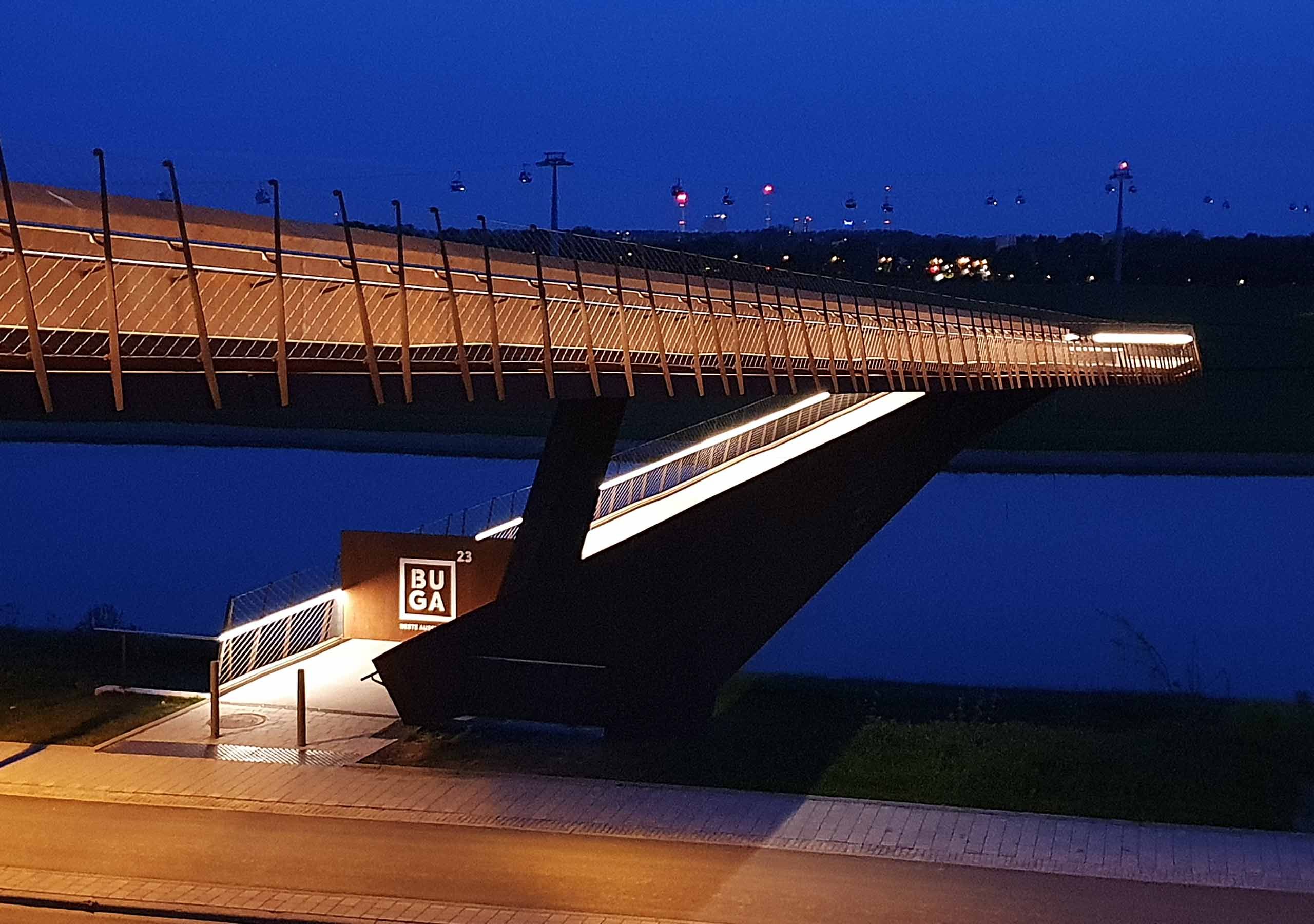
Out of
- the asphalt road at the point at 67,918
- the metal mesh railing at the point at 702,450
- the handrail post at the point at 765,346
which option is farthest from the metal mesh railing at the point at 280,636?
the asphalt road at the point at 67,918

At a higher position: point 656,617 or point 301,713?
point 656,617

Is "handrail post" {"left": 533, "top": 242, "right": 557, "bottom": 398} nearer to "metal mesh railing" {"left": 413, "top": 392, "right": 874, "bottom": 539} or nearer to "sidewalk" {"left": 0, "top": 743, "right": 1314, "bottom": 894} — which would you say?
"sidewalk" {"left": 0, "top": 743, "right": 1314, "bottom": 894}

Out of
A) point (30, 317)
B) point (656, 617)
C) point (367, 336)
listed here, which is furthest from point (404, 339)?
point (656, 617)

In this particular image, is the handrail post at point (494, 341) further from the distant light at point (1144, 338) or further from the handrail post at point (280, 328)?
the distant light at point (1144, 338)

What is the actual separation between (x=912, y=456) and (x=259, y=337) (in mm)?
17409

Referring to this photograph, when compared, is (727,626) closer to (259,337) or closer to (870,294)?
(870,294)

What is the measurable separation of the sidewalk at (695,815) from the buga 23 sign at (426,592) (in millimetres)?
3594

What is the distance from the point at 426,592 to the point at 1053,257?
301 ft

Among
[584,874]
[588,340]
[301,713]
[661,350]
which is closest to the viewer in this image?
[584,874]

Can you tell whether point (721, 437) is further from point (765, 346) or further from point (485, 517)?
point (485, 517)

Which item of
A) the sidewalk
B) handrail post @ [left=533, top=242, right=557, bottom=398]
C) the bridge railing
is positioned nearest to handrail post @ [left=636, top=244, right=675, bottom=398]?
handrail post @ [left=533, top=242, right=557, bottom=398]

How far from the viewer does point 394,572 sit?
1545cm

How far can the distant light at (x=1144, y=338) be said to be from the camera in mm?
37562

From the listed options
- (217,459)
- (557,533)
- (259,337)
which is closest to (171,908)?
(259,337)
